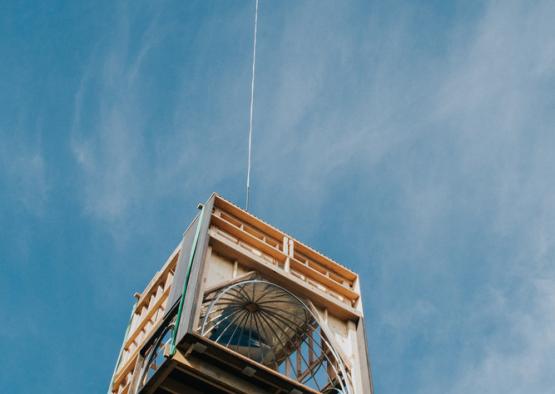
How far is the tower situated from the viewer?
2098cm

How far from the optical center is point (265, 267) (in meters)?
25.3

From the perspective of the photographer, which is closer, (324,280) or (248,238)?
(248,238)

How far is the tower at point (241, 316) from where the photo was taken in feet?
68.8

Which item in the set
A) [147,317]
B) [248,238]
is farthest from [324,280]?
[147,317]

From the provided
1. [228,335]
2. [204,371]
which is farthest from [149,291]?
[204,371]

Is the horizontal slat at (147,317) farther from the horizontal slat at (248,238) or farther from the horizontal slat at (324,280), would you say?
the horizontal slat at (324,280)

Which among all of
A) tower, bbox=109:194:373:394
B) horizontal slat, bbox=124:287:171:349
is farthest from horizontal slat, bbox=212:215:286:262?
horizontal slat, bbox=124:287:171:349

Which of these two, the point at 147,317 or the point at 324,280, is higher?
the point at 324,280

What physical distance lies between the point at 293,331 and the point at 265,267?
4101 mm

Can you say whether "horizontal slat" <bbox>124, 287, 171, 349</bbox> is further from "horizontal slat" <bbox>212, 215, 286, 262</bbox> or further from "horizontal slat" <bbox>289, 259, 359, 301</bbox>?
"horizontal slat" <bbox>289, 259, 359, 301</bbox>

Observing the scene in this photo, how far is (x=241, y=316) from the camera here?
27.8m

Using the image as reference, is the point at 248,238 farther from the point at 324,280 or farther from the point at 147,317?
the point at 147,317

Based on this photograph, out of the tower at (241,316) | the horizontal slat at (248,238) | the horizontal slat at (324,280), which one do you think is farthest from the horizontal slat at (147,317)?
the horizontal slat at (324,280)

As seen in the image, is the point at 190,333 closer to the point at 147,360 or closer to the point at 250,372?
the point at 250,372
